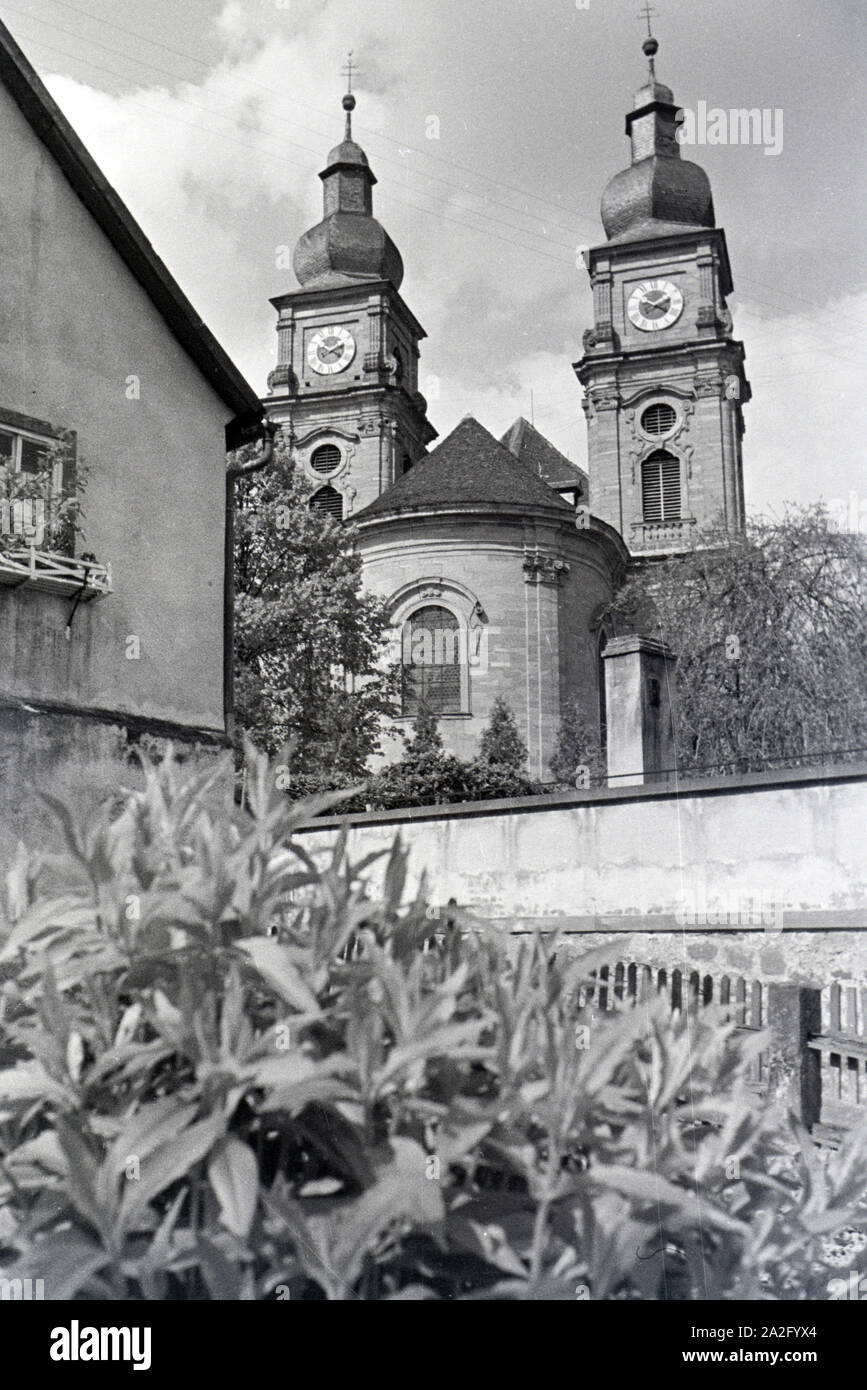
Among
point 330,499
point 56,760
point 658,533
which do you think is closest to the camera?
point 56,760

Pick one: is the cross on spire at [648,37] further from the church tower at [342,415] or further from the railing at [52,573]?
the church tower at [342,415]

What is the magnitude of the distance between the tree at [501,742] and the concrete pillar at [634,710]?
844cm

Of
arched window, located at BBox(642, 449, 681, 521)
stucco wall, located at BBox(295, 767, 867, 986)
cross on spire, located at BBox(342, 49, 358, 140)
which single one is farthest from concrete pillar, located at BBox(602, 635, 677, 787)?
arched window, located at BBox(642, 449, 681, 521)

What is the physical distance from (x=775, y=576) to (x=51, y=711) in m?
12.7

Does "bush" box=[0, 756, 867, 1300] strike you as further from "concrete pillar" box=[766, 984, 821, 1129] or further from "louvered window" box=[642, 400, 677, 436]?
"louvered window" box=[642, 400, 677, 436]

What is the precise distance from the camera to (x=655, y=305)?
116ft

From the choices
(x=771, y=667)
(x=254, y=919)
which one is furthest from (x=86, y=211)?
(x=771, y=667)

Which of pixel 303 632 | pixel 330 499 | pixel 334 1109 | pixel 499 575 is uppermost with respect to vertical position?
pixel 330 499

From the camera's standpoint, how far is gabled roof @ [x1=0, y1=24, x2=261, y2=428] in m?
7.86

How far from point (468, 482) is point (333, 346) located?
240 inches

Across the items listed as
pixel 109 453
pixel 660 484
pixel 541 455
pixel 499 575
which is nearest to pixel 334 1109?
pixel 109 453

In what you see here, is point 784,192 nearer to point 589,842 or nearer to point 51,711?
point 51,711

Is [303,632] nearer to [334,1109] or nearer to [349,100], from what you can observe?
[349,100]

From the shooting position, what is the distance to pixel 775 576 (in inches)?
702
